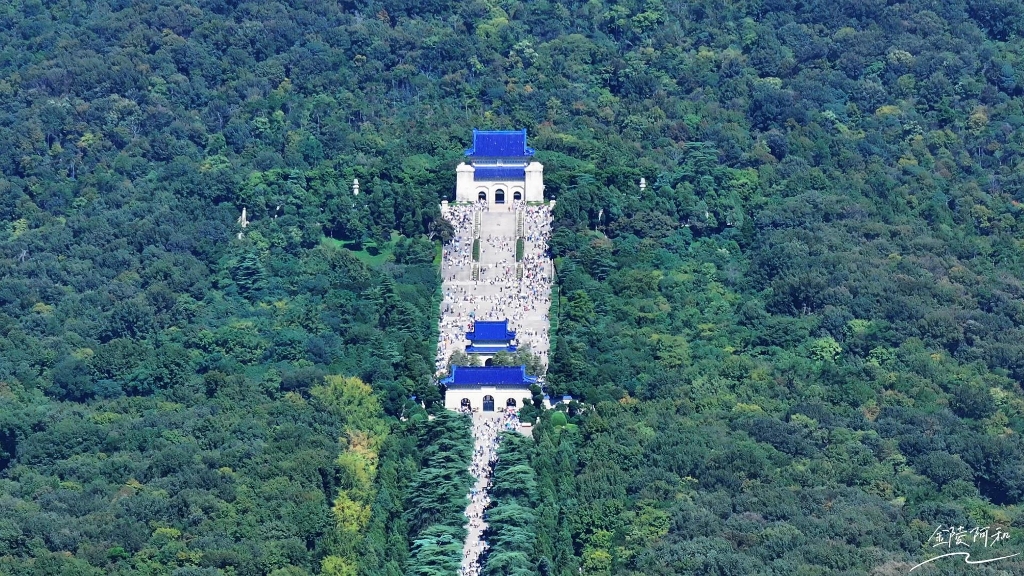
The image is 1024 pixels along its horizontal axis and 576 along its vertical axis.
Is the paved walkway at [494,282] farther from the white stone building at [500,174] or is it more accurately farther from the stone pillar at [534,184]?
the white stone building at [500,174]

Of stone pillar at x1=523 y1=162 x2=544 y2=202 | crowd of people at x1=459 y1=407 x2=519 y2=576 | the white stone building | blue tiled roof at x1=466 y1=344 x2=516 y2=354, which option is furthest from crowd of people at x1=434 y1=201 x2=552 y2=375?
crowd of people at x1=459 y1=407 x2=519 y2=576

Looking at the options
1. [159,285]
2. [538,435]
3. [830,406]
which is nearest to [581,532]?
[538,435]

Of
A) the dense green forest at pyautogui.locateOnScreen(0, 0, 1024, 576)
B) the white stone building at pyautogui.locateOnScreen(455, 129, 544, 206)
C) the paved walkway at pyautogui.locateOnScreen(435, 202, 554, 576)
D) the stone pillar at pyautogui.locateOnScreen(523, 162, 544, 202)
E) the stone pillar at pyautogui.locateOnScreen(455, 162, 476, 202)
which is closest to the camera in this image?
the dense green forest at pyautogui.locateOnScreen(0, 0, 1024, 576)

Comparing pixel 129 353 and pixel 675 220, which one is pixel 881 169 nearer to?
pixel 675 220

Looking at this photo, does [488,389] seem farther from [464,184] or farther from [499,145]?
[499,145]

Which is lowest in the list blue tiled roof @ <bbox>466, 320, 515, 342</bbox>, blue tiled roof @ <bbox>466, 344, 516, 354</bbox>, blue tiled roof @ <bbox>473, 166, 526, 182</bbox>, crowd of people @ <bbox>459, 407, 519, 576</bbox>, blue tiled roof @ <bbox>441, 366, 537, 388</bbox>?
crowd of people @ <bbox>459, 407, 519, 576</bbox>

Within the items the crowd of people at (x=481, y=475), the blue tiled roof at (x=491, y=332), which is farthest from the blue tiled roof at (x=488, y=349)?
the crowd of people at (x=481, y=475)

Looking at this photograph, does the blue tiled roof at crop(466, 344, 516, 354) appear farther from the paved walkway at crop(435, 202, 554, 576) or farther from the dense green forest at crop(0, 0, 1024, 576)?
the dense green forest at crop(0, 0, 1024, 576)
